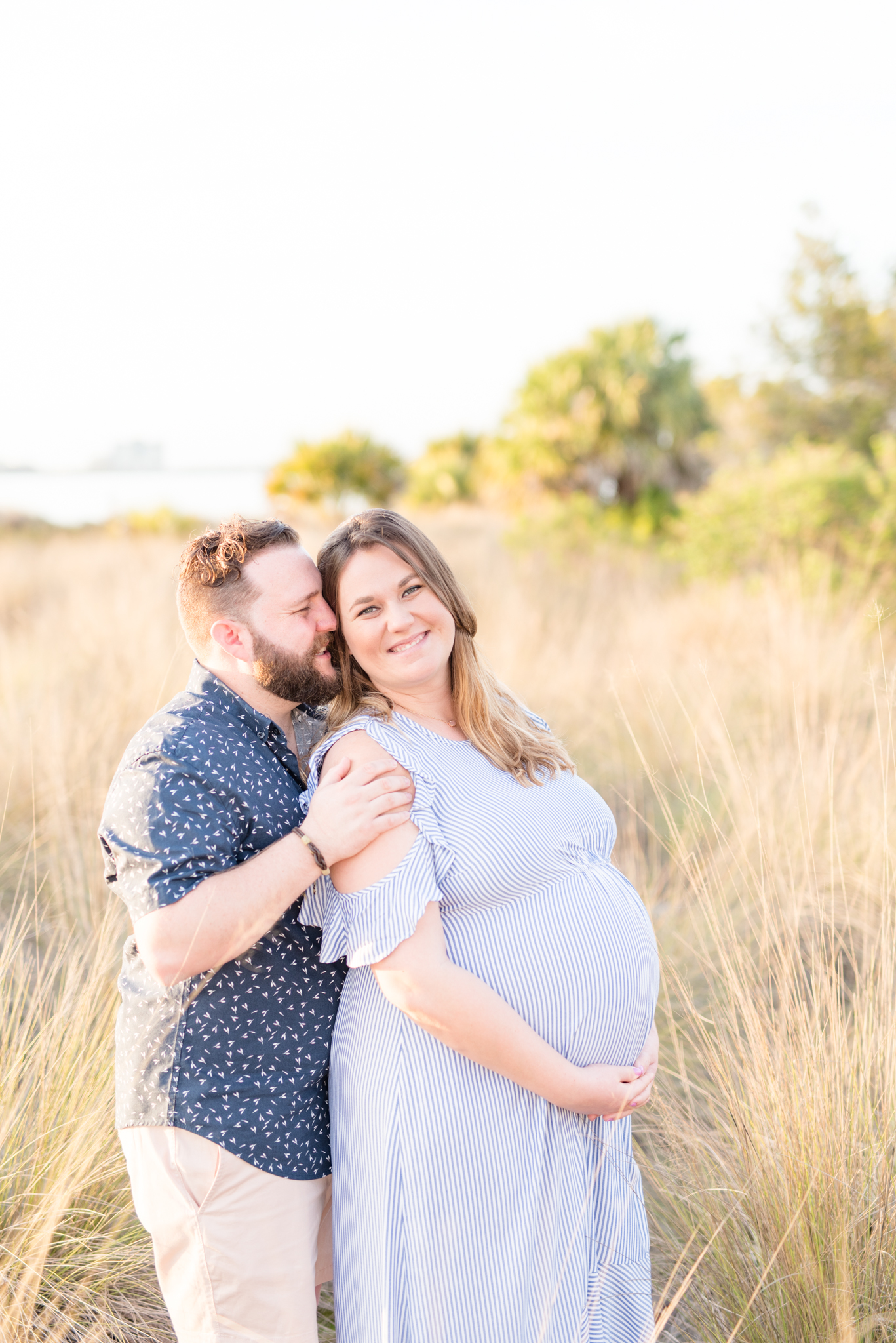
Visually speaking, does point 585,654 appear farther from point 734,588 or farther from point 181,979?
point 181,979

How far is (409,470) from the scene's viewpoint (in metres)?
33.6

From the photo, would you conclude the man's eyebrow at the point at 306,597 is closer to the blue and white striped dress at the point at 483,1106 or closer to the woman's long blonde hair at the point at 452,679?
the woman's long blonde hair at the point at 452,679

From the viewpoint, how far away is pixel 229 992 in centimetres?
178

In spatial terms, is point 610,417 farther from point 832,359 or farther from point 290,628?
point 290,628

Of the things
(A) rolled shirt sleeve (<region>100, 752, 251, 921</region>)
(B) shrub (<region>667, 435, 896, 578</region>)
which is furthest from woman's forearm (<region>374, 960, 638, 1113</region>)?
(B) shrub (<region>667, 435, 896, 578</region>)

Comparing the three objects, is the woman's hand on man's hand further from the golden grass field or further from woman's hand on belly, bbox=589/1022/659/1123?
the golden grass field

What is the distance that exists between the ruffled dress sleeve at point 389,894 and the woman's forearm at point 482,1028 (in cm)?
8

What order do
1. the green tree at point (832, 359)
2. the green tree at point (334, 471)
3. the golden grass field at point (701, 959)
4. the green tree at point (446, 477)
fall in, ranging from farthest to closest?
the green tree at point (334, 471) < the green tree at point (446, 477) < the green tree at point (832, 359) < the golden grass field at point (701, 959)

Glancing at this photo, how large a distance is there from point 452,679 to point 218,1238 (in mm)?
1272

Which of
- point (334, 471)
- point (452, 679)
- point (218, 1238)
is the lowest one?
point (218, 1238)

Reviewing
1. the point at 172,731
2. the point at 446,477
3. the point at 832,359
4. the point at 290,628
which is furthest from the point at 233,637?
the point at 446,477

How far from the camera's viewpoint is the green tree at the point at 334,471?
105 feet

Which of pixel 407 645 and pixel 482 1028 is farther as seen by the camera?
pixel 407 645

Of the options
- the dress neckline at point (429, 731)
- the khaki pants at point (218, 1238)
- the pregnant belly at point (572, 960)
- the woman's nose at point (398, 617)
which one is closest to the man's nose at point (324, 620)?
the woman's nose at point (398, 617)
